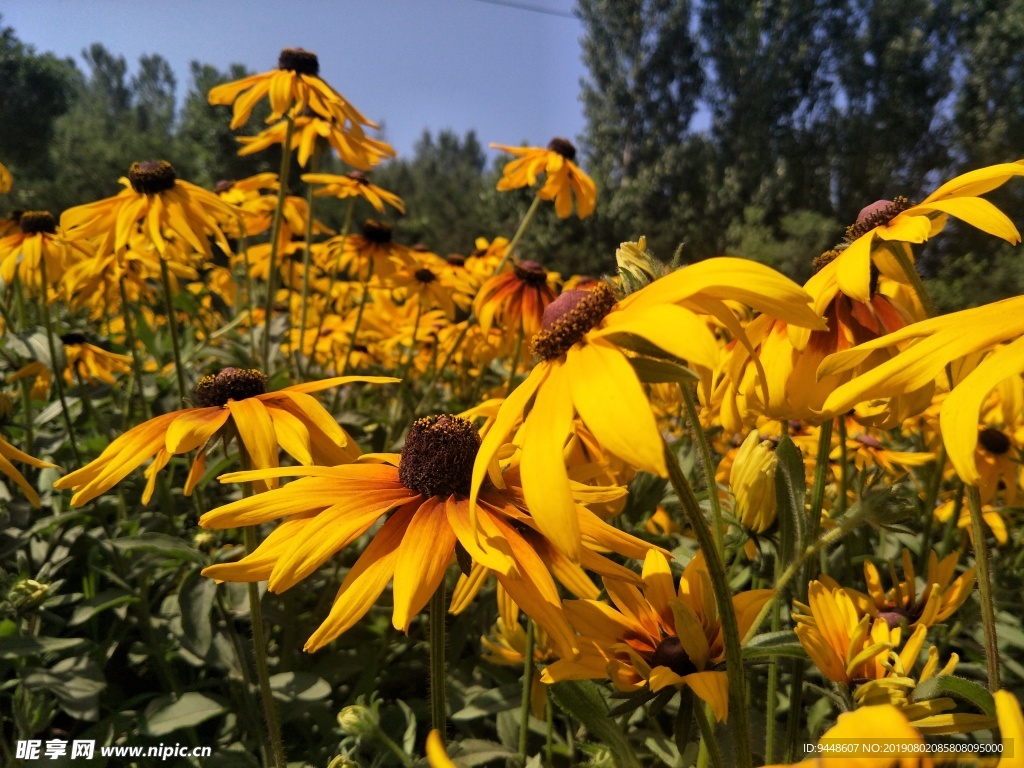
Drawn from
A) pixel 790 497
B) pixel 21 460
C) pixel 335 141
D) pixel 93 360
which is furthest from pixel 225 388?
pixel 93 360

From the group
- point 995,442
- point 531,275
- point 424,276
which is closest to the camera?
point 995,442

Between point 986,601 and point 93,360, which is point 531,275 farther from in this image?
point 986,601

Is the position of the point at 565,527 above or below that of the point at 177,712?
above

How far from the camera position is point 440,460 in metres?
0.71

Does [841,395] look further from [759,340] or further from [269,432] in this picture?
[269,432]

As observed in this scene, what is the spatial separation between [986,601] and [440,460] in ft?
1.82

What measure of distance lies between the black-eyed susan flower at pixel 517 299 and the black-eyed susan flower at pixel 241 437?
3.63ft

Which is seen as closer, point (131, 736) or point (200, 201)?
point (131, 736)

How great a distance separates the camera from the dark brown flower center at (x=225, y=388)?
1035 millimetres

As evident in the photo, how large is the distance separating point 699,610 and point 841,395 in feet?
1.13

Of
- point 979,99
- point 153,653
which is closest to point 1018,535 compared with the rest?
point 153,653

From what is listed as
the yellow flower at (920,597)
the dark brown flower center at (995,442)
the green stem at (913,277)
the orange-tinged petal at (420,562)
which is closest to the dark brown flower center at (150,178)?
the orange-tinged petal at (420,562)

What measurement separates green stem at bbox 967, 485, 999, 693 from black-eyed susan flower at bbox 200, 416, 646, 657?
1.04 feet

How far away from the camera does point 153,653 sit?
4.65ft
